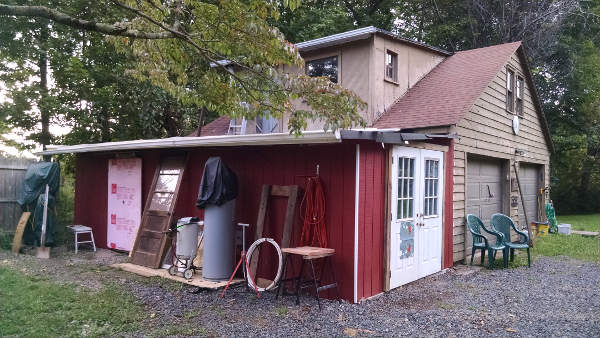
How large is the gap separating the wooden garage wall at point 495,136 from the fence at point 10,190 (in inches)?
352

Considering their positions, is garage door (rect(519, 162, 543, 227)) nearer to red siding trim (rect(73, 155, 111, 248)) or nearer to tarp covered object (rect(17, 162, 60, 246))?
red siding trim (rect(73, 155, 111, 248))

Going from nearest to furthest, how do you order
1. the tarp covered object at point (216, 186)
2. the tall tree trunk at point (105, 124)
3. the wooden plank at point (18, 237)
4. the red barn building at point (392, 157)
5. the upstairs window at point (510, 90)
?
the red barn building at point (392, 157)
the tarp covered object at point (216, 186)
the wooden plank at point (18, 237)
the upstairs window at point (510, 90)
the tall tree trunk at point (105, 124)

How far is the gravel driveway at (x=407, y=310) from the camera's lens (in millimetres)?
4652

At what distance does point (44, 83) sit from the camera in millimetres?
14023

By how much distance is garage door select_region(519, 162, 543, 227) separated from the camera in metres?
11.6

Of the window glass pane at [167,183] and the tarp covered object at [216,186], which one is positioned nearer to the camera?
the tarp covered object at [216,186]

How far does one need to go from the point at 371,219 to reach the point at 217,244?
2.27 metres

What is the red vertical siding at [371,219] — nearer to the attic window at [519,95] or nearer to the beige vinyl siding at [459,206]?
the beige vinyl siding at [459,206]

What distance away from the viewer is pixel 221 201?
A: 6410 mm

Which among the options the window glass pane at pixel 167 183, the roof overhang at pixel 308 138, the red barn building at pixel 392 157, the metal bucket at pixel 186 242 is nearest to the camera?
the roof overhang at pixel 308 138

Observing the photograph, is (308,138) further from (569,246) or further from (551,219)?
(551,219)

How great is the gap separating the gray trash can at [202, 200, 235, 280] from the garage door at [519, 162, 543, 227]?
27.3ft

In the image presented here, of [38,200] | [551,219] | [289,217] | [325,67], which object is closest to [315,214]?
[289,217]

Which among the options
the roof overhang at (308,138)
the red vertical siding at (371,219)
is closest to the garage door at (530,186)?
the roof overhang at (308,138)
